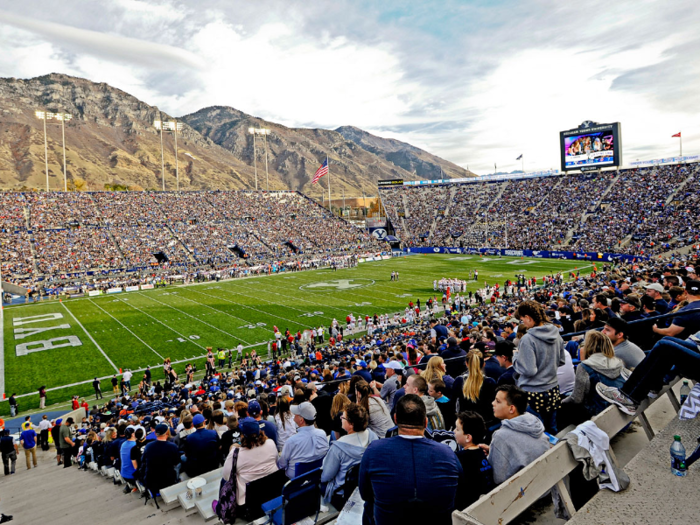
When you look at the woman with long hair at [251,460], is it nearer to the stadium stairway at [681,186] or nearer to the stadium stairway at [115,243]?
the stadium stairway at [115,243]

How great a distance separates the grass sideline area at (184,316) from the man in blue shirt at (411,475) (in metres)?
20.7

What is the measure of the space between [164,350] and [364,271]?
27.6 meters

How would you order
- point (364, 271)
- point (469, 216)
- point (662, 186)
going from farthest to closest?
point (469, 216) < point (662, 186) < point (364, 271)

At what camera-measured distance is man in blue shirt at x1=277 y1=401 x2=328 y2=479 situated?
4.84 meters

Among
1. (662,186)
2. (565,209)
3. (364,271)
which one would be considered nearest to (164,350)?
(364,271)

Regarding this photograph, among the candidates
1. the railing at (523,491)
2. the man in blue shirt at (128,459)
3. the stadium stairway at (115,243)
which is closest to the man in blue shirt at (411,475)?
the railing at (523,491)

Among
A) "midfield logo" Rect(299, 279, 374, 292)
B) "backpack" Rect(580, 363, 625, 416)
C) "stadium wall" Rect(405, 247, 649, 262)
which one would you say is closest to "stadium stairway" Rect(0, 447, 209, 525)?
"backpack" Rect(580, 363, 625, 416)

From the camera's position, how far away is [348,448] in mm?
4070

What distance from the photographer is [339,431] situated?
536cm

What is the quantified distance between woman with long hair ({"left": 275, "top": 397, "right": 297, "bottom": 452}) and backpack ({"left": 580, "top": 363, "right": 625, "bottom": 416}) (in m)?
3.67

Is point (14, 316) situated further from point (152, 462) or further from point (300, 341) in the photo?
point (152, 462)

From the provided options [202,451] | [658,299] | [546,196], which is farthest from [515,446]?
[546,196]

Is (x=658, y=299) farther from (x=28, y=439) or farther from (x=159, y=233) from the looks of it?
(x=159, y=233)

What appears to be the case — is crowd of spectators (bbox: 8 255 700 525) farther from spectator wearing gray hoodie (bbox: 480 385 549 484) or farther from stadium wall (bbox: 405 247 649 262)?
stadium wall (bbox: 405 247 649 262)
